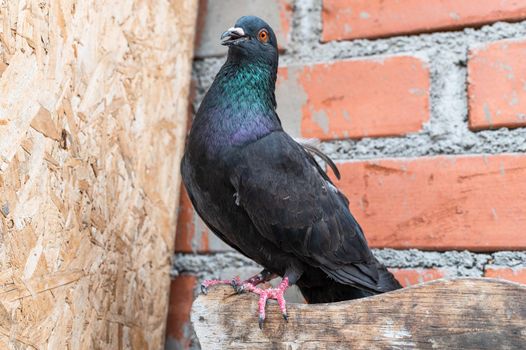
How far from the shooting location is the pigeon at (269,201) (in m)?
0.96

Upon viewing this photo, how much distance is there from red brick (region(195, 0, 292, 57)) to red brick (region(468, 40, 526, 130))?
373mm

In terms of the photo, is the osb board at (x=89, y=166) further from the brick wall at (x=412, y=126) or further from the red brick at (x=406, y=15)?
the red brick at (x=406, y=15)

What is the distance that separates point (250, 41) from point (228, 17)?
0.92 feet

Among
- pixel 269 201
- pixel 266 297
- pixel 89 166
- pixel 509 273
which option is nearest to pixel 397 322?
pixel 266 297

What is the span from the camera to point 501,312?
2.21ft

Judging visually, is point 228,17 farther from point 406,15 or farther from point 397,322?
point 397,322

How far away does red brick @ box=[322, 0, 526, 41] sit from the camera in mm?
1150

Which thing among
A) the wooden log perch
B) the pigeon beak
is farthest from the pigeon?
the wooden log perch

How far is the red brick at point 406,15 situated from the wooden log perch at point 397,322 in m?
0.62

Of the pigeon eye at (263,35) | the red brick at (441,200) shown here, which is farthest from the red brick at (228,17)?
the red brick at (441,200)

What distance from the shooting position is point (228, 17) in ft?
4.49

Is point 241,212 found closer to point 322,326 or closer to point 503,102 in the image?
point 322,326

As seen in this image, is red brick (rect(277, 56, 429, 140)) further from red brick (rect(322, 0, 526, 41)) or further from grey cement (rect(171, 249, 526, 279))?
grey cement (rect(171, 249, 526, 279))

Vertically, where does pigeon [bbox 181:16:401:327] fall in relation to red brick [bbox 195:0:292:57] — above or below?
below
